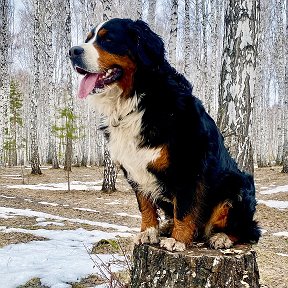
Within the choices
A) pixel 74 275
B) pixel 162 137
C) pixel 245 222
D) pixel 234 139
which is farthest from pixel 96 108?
pixel 234 139

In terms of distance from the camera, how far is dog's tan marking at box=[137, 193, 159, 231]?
2.88 meters

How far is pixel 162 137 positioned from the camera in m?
2.51

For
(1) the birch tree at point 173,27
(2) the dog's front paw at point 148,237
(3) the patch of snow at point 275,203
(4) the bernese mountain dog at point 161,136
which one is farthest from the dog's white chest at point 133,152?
(1) the birch tree at point 173,27

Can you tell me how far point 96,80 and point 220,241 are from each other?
1.30 meters

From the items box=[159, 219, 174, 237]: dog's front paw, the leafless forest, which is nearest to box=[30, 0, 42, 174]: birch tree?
the leafless forest

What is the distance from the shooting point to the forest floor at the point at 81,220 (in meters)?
4.31

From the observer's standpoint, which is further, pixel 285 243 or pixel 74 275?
pixel 285 243

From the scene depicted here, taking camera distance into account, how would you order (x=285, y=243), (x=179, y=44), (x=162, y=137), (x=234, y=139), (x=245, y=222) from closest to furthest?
(x=162, y=137)
(x=245, y=222)
(x=234, y=139)
(x=285, y=243)
(x=179, y=44)

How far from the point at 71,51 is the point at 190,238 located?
1396 millimetres

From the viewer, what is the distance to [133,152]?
262cm

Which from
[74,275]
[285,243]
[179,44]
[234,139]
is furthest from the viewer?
[179,44]

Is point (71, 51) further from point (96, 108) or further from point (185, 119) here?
point (185, 119)

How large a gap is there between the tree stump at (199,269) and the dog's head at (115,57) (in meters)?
1.06

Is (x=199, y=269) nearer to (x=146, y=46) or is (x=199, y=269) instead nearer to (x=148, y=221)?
(x=148, y=221)
